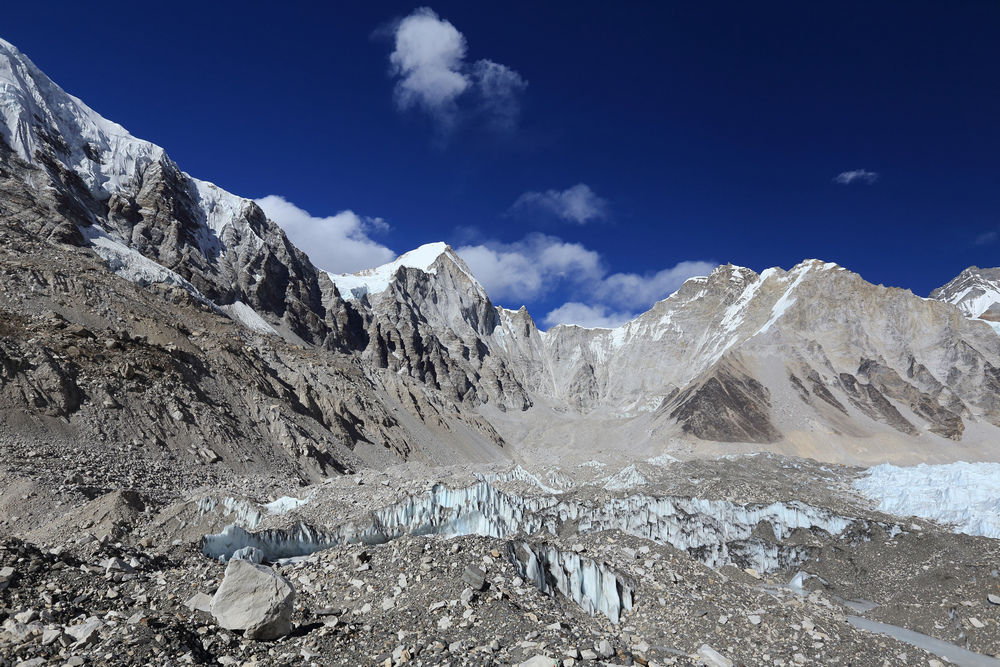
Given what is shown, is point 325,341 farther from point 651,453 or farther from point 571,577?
point 571,577

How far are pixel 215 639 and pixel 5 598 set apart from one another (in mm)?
2468

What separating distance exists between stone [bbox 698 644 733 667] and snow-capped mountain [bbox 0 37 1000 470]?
1019 inches

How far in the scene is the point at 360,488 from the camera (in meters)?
19.9

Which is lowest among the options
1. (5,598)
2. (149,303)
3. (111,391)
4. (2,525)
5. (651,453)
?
(651,453)

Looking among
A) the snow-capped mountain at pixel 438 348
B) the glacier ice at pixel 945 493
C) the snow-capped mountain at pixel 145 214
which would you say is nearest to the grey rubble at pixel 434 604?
the glacier ice at pixel 945 493

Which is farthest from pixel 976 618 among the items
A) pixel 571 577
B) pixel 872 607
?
pixel 571 577

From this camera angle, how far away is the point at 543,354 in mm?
139250

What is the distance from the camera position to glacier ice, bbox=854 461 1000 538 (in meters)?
23.4

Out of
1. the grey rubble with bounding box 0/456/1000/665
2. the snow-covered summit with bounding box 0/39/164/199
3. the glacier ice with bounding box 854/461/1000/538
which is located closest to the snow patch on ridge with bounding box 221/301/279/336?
the snow-covered summit with bounding box 0/39/164/199

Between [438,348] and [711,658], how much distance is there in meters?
102

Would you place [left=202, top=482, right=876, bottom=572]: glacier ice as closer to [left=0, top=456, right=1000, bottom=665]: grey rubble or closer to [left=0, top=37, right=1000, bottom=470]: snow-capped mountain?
[left=0, top=456, right=1000, bottom=665]: grey rubble

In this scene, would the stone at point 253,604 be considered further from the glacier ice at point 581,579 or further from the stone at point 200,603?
the glacier ice at point 581,579

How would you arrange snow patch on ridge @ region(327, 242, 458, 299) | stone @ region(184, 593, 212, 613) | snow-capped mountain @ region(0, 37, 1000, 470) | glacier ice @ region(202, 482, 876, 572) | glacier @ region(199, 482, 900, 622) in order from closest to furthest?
stone @ region(184, 593, 212, 613), glacier @ region(199, 482, 900, 622), glacier ice @ region(202, 482, 876, 572), snow-capped mountain @ region(0, 37, 1000, 470), snow patch on ridge @ region(327, 242, 458, 299)

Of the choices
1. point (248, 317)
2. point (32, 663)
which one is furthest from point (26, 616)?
point (248, 317)
